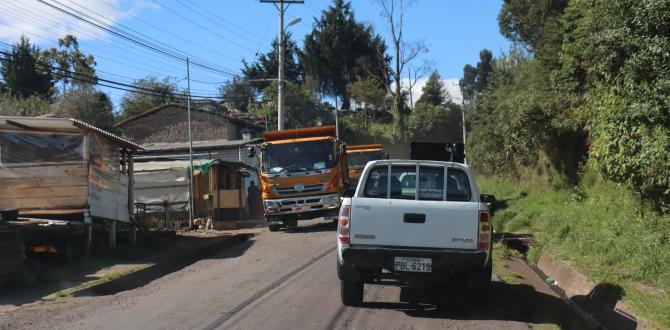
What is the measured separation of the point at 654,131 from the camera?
457 inches

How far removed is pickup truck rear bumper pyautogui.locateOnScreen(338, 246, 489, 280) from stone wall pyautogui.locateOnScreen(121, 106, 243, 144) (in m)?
43.1

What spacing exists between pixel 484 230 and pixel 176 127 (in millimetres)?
46408

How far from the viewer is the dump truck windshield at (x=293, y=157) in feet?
71.2

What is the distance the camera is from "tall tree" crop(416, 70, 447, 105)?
7694 centimetres

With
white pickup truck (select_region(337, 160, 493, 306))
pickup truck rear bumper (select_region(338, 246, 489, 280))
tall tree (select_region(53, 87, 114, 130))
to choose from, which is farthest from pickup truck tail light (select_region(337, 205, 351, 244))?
tall tree (select_region(53, 87, 114, 130))

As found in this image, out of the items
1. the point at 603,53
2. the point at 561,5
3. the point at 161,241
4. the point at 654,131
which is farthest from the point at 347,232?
the point at 561,5

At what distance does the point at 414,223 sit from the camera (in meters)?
8.58

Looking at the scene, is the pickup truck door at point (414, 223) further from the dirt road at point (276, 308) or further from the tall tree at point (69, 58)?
the tall tree at point (69, 58)

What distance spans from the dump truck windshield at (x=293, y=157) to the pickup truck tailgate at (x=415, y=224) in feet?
43.0

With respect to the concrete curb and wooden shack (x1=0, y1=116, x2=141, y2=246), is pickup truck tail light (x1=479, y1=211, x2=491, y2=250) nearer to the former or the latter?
the concrete curb

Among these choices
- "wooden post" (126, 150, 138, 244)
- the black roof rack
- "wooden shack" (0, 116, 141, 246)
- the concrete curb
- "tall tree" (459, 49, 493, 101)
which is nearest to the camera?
the concrete curb

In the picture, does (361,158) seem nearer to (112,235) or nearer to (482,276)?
(112,235)

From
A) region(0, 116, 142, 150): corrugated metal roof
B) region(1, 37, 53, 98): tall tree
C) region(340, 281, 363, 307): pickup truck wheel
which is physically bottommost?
region(340, 281, 363, 307): pickup truck wheel

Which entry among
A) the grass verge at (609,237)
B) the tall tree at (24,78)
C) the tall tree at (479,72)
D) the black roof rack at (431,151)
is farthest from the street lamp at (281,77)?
→ the tall tree at (479,72)
